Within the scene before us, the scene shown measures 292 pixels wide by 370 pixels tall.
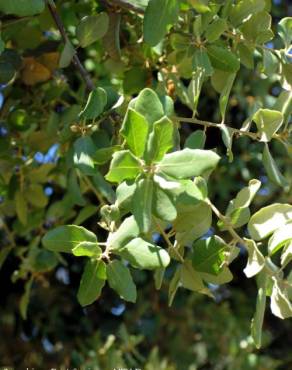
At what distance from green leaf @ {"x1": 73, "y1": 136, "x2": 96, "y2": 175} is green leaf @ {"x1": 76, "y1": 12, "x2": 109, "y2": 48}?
0.55 ft

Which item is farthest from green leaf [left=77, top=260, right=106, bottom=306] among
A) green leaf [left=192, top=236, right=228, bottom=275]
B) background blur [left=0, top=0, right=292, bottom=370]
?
background blur [left=0, top=0, right=292, bottom=370]

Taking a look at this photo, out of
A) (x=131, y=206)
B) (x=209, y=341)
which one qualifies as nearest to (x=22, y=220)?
(x=131, y=206)

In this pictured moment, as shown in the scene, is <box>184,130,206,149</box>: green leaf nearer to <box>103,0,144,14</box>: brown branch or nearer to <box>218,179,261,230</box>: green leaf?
<box>218,179,261,230</box>: green leaf

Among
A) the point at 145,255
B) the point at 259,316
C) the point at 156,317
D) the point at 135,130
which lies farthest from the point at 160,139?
the point at 156,317

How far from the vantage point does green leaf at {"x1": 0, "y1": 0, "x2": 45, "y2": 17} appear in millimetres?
894

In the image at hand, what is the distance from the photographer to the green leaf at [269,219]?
2.87 feet

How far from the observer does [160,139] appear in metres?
0.77

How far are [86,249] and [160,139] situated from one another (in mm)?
155

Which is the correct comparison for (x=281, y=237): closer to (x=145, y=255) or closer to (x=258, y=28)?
(x=145, y=255)

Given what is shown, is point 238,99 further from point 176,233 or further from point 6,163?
point 176,233

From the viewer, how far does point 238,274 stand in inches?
92.0

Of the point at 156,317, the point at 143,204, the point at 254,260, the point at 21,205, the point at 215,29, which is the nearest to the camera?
the point at 143,204

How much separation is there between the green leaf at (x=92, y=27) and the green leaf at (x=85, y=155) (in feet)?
0.55

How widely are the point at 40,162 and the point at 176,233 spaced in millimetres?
543
